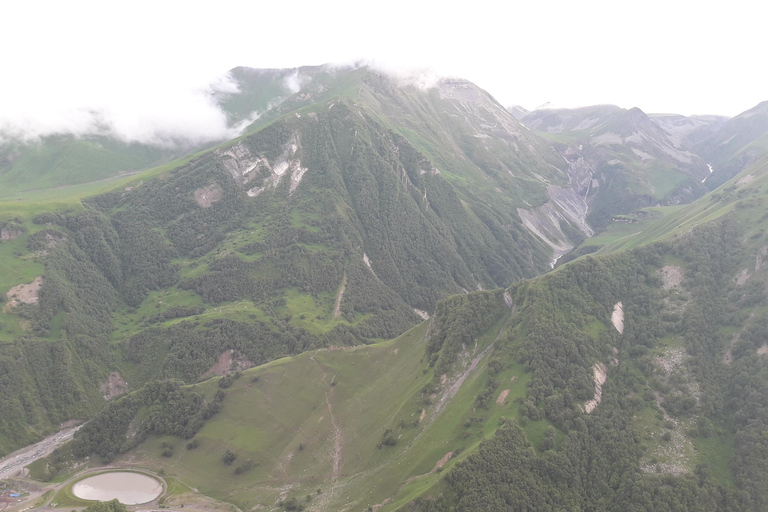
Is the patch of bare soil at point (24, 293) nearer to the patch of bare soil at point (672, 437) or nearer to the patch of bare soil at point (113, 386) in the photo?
the patch of bare soil at point (113, 386)

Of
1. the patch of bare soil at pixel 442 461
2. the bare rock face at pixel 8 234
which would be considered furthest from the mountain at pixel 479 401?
the bare rock face at pixel 8 234

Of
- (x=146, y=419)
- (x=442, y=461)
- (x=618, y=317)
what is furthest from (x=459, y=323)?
(x=146, y=419)

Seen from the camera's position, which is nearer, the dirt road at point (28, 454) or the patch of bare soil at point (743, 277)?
the dirt road at point (28, 454)

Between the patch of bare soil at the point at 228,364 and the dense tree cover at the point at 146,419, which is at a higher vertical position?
the patch of bare soil at the point at 228,364

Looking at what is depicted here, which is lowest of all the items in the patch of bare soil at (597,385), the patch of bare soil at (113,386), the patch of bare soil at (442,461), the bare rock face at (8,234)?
the patch of bare soil at (597,385)

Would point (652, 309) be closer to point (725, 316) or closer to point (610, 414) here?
point (725, 316)

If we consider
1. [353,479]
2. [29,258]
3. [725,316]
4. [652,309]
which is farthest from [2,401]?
[725,316]

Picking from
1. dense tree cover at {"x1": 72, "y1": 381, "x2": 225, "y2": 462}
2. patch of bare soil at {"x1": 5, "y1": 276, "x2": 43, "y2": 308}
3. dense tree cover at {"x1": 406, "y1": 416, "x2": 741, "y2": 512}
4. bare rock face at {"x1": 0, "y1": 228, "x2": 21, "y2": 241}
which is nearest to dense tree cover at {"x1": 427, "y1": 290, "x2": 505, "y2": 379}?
dense tree cover at {"x1": 406, "y1": 416, "x2": 741, "y2": 512}

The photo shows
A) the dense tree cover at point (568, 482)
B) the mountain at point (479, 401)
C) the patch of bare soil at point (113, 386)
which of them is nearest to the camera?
the dense tree cover at point (568, 482)
